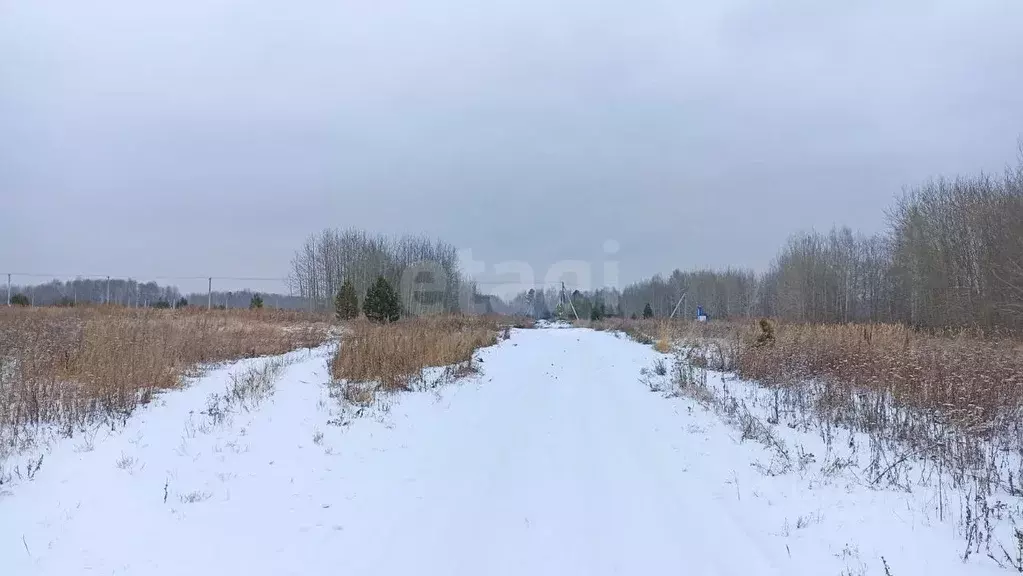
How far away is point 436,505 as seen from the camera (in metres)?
4.15

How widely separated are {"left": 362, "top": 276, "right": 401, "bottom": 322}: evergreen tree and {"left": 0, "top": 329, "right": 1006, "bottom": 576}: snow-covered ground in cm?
2275

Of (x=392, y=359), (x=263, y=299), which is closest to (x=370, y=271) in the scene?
(x=263, y=299)

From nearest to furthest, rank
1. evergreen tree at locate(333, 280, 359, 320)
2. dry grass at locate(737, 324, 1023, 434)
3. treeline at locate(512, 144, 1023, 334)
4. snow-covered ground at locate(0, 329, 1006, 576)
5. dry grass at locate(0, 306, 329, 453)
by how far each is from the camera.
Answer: snow-covered ground at locate(0, 329, 1006, 576) → dry grass at locate(0, 306, 329, 453) → dry grass at locate(737, 324, 1023, 434) → treeline at locate(512, 144, 1023, 334) → evergreen tree at locate(333, 280, 359, 320)

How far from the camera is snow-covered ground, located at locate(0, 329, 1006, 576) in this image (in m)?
3.25

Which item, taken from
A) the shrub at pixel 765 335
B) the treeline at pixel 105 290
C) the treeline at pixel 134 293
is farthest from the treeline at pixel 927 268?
the treeline at pixel 105 290

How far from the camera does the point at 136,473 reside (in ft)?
14.9

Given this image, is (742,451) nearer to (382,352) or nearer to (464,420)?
(464,420)

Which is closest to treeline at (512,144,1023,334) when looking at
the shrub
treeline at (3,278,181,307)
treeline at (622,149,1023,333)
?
treeline at (622,149,1023,333)

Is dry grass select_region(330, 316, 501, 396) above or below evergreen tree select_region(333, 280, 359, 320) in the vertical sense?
below

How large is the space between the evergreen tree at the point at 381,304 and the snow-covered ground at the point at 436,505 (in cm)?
2275

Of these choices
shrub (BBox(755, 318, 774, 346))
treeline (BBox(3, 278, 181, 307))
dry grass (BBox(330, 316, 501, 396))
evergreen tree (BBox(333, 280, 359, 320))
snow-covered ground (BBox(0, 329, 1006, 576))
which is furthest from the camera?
treeline (BBox(3, 278, 181, 307))

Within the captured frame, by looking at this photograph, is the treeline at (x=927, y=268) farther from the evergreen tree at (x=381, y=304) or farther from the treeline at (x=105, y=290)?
the treeline at (x=105, y=290)

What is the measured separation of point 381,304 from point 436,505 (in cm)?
2654

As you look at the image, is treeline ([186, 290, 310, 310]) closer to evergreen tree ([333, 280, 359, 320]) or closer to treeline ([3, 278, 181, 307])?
treeline ([3, 278, 181, 307])
